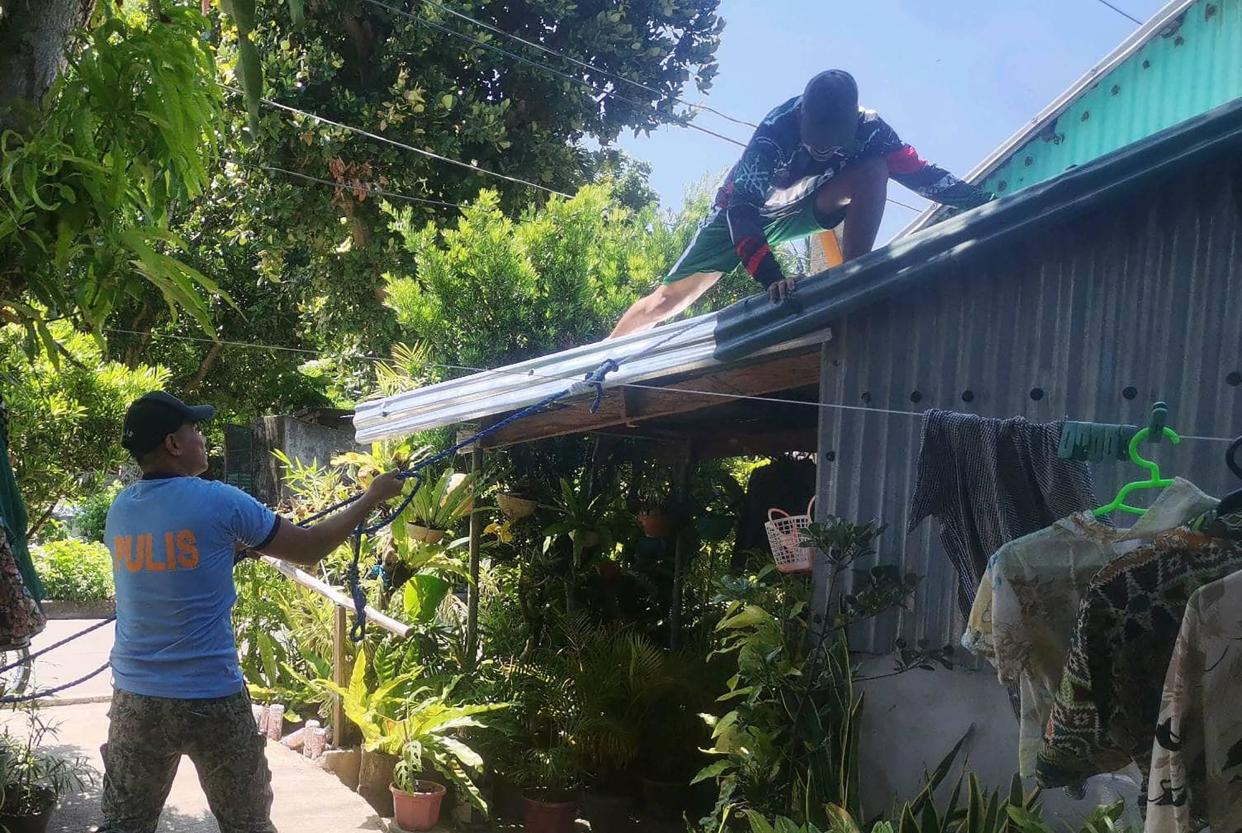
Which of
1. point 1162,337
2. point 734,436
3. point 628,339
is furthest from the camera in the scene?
point 734,436

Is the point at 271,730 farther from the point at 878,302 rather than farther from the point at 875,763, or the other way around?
the point at 878,302

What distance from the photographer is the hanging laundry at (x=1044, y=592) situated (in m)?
2.11

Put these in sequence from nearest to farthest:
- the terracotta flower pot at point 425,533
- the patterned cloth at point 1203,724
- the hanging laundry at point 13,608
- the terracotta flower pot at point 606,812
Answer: the patterned cloth at point 1203,724, the hanging laundry at point 13,608, the terracotta flower pot at point 606,812, the terracotta flower pot at point 425,533

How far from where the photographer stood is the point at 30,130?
260 cm

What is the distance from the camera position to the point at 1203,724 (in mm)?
1720

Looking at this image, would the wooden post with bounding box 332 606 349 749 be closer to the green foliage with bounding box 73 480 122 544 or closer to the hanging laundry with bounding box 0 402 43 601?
the hanging laundry with bounding box 0 402 43 601

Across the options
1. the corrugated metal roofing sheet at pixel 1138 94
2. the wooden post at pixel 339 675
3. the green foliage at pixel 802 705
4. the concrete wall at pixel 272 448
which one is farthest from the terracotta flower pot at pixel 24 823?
the concrete wall at pixel 272 448

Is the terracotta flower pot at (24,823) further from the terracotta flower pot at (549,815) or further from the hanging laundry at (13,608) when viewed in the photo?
the terracotta flower pot at (549,815)

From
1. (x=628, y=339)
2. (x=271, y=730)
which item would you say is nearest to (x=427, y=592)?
(x=271, y=730)

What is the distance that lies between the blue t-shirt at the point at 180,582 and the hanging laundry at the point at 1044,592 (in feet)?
7.54

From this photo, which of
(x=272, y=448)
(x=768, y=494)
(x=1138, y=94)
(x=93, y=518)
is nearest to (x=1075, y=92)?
(x=1138, y=94)

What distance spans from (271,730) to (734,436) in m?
3.83

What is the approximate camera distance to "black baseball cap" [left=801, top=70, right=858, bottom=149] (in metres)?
4.29

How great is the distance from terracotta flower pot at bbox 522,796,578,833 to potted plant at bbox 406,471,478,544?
2.13m
